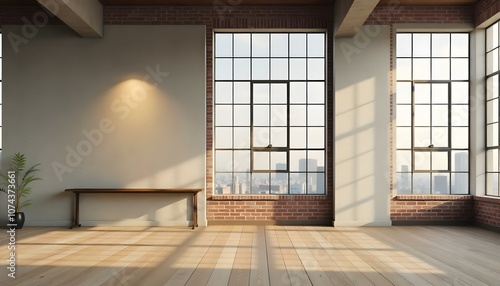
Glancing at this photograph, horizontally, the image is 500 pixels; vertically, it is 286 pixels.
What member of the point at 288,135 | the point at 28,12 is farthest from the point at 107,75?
the point at 288,135

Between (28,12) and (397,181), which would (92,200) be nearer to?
(28,12)

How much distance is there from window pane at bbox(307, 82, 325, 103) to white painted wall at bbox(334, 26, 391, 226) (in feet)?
1.18

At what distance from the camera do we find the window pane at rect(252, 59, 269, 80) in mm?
8328

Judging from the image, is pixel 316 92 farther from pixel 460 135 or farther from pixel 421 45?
pixel 460 135

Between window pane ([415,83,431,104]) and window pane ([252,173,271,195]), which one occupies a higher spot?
window pane ([415,83,431,104])

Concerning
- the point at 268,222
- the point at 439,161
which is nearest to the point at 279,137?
the point at 268,222

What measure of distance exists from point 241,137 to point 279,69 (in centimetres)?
138

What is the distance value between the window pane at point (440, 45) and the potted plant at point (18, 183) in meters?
7.17

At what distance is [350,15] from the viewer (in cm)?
696

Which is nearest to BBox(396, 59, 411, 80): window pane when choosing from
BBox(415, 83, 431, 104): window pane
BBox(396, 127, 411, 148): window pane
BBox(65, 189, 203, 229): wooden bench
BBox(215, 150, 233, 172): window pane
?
BBox(415, 83, 431, 104): window pane

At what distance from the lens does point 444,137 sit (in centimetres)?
821

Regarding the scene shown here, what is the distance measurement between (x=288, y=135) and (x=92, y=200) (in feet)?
11.7

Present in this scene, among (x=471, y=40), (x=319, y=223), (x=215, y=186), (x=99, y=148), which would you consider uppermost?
(x=471, y=40)

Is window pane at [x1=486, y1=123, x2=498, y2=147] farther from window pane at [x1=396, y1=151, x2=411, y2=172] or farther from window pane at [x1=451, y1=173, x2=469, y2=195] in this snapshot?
window pane at [x1=396, y1=151, x2=411, y2=172]
